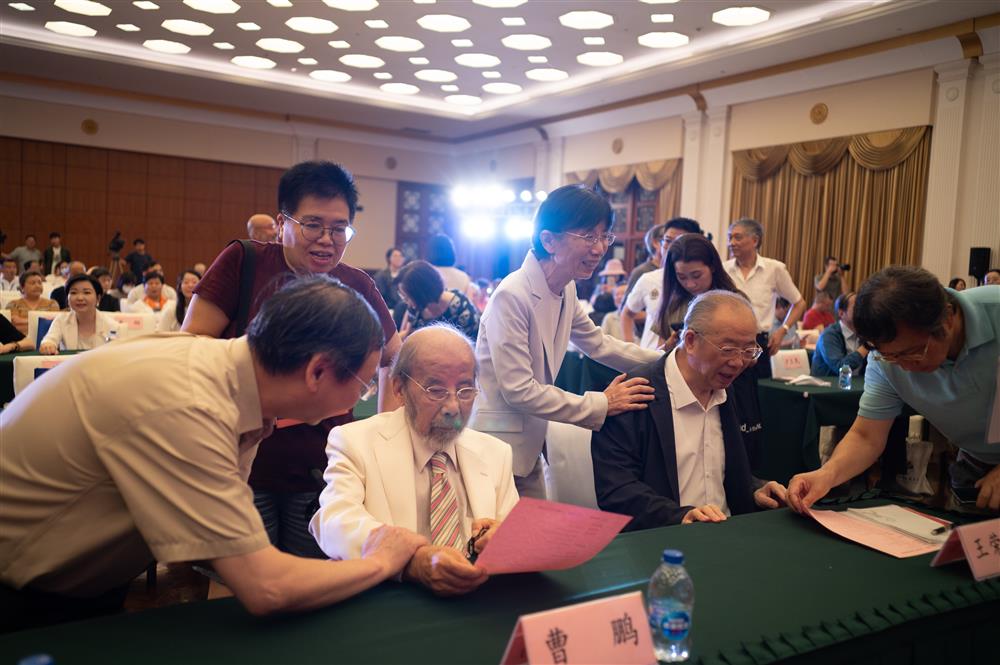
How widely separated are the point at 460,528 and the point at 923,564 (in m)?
1.02

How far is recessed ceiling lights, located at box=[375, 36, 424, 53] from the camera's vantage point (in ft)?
30.9

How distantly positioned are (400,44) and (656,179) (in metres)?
4.39

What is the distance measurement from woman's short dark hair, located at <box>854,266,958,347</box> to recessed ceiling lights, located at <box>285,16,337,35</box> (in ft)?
27.4

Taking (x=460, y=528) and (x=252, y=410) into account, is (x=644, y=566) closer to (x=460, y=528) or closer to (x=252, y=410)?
(x=460, y=528)

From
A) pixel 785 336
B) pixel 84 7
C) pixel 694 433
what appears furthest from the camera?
pixel 84 7

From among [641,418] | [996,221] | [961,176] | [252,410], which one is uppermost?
[961,176]

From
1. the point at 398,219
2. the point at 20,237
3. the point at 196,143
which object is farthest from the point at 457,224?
the point at 20,237

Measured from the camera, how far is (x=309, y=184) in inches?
79.0

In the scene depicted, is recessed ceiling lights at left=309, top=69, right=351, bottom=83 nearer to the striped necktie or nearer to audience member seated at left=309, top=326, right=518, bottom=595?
audience member seated at left=309, top=326, right=518, bottom=595

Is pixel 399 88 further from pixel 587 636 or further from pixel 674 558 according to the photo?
pixel 587 636

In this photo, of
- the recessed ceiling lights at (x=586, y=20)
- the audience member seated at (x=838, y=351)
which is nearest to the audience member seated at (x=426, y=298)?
the audience member seated at (x=838, y=351)

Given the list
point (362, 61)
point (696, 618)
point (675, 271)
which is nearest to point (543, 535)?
point (696, 618)

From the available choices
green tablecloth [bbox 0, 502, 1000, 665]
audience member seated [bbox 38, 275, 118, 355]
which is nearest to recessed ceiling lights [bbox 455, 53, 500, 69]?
audience member seated [bbox 38, 275, 118, 355]

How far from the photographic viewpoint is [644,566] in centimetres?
155
